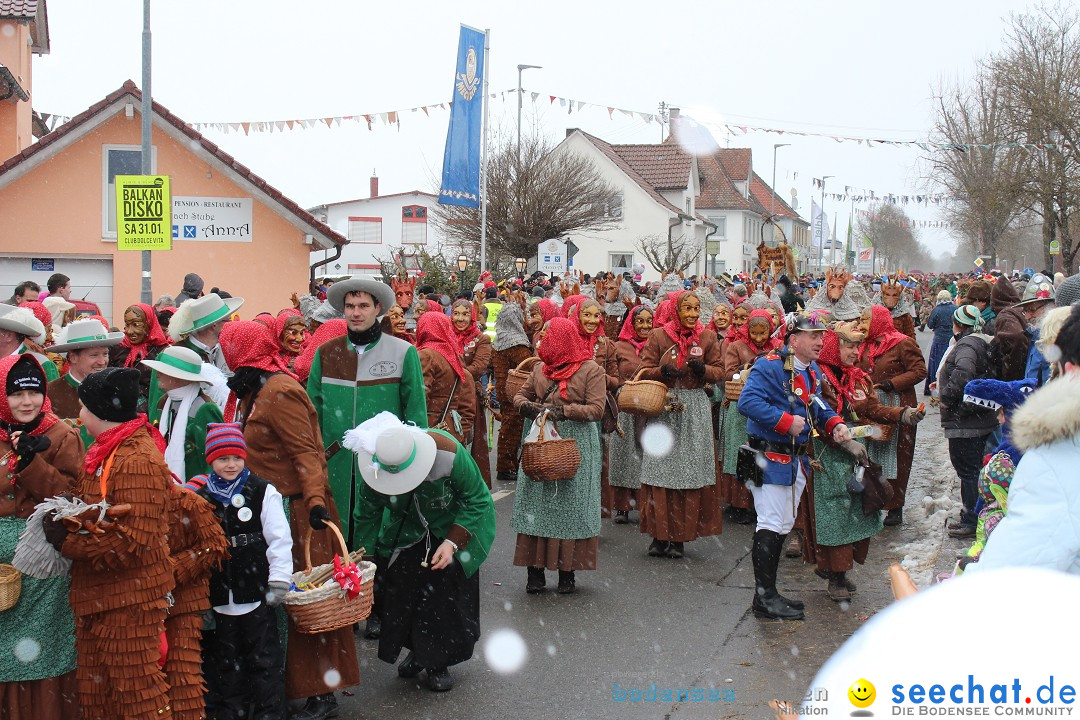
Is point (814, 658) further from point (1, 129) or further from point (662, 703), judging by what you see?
point (1, 129)

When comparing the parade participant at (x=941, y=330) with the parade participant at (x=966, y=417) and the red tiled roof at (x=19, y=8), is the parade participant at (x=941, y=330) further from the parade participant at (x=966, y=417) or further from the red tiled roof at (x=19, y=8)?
the red tiled roof at (x=19, y=8)

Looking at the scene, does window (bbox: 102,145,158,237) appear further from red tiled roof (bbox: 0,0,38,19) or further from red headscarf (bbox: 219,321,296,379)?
red headscarf (bbox: 219,321,296,379)

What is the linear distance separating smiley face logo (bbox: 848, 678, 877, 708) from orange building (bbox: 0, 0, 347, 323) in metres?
21.4

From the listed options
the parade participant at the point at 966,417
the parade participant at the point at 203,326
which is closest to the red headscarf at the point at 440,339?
the parade participant at the point at 203,326

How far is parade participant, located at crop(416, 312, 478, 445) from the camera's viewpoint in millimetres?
8250

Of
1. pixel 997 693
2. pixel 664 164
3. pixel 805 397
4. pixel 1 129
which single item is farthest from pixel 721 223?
pixel 997 693

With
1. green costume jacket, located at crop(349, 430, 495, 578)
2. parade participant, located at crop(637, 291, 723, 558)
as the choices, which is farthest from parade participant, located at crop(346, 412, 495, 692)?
parade participant, located at crop(637, 291, 723, 558)

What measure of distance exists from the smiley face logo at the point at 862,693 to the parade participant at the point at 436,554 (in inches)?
147

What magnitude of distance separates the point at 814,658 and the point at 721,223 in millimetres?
65176

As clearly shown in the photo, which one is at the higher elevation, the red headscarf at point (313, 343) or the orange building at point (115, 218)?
the orange building at point (115, 218)

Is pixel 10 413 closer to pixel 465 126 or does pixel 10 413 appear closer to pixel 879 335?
pixel 879 335

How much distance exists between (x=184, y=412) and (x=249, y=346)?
0.47 m

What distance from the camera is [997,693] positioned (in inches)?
61.3

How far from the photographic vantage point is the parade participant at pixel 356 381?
6.22 m
